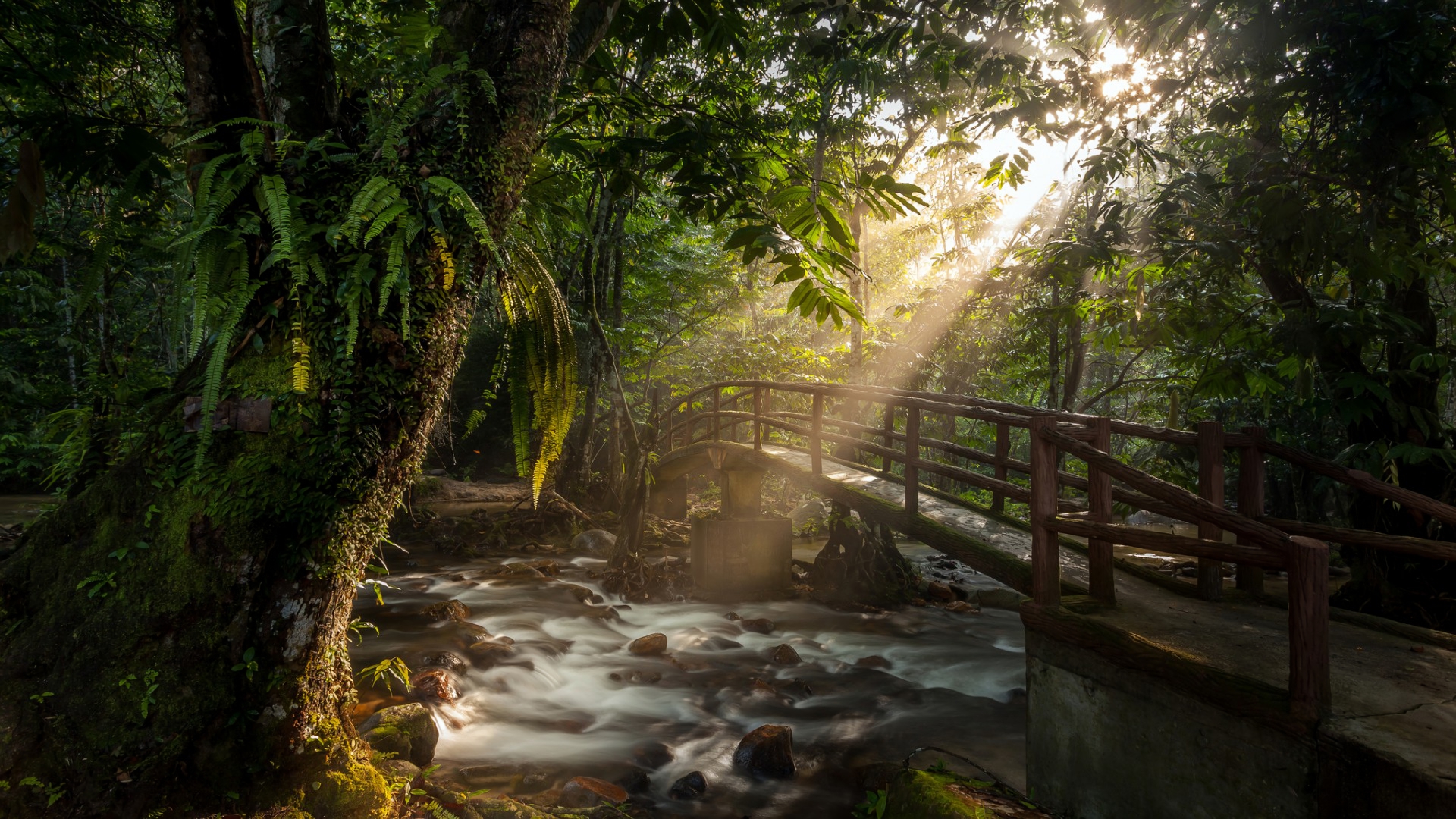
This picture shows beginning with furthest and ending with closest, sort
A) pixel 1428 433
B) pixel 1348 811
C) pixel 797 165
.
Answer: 1. pixel 1428 433
2. pixel 797 165
3. pixel 1348 811

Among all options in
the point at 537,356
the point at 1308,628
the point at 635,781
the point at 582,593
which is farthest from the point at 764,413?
the point at 1308,628

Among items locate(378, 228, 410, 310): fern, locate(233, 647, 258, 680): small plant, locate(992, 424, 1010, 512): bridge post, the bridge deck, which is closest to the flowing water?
the bridge deck

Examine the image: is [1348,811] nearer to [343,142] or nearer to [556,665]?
[343,142]

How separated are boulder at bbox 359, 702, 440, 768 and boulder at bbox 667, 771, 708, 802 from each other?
1853 mm

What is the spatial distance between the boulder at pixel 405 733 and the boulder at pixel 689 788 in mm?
1853

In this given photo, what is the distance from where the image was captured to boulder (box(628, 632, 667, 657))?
883 cm

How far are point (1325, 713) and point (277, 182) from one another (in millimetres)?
4554

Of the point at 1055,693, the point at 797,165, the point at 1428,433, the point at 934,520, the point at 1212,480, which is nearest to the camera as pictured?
the point at 797,165

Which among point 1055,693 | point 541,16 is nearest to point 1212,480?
point 1055,693

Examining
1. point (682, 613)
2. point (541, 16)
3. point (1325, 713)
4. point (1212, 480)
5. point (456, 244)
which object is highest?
point (541, 16)

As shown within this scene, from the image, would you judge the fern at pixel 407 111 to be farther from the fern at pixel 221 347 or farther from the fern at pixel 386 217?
the fern at pixel 221 347

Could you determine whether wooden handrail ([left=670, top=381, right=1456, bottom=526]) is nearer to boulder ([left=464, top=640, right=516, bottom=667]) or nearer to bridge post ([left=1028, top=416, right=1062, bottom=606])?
bridge post ([left=1028, top=416, right=1062, bottom=606])

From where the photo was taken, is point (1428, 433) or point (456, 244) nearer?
point (456, 244)

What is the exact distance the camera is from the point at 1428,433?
6.11 meters
